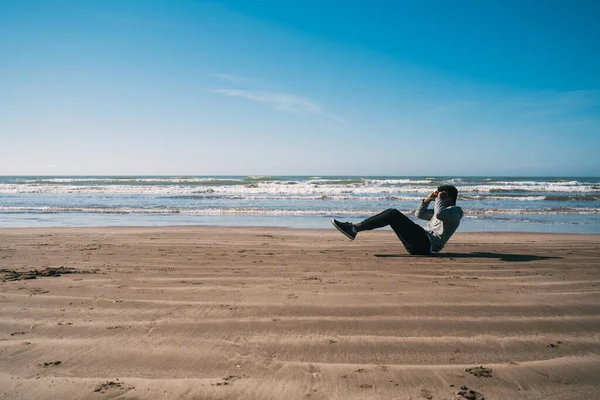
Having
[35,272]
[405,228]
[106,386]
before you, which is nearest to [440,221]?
[405,228]

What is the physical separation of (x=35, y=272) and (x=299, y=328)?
425 cm

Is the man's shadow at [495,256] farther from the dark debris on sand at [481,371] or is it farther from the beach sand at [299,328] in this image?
the dark debris on sand at [481,371]

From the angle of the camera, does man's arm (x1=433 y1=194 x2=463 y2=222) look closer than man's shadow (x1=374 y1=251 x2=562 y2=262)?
Yes

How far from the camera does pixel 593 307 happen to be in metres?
4.03

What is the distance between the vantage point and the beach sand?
251 cm

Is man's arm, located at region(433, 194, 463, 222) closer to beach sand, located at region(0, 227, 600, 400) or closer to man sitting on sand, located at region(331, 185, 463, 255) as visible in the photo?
man sitting on sand, located at region(331, 185, 463, 255)

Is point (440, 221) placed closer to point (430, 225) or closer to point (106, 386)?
point (430, 225)

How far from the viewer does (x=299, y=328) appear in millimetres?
3418

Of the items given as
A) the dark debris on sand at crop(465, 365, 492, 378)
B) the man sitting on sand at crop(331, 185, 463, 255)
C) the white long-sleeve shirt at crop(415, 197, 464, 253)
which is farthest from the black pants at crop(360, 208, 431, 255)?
the dark debris on sand at crop(465, 365, 492, 378)

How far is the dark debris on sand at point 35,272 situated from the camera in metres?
5.25

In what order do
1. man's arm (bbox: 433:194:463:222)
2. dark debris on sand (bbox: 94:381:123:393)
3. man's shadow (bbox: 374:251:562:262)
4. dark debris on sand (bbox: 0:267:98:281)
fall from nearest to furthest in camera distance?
dark debris on sand (bbox: 94:381:123:393)
dark debris on sand (bbox: 0:267:98:281)
man's arm (bbox: 433:194:463:222)
man's shadow (bbox: 374:251:562:262)

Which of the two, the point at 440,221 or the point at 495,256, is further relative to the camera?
the point at 495,256

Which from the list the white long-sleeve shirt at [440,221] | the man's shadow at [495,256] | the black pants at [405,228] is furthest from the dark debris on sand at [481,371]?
the man's shadow at [495,256]

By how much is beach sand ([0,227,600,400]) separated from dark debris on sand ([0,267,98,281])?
3cm
